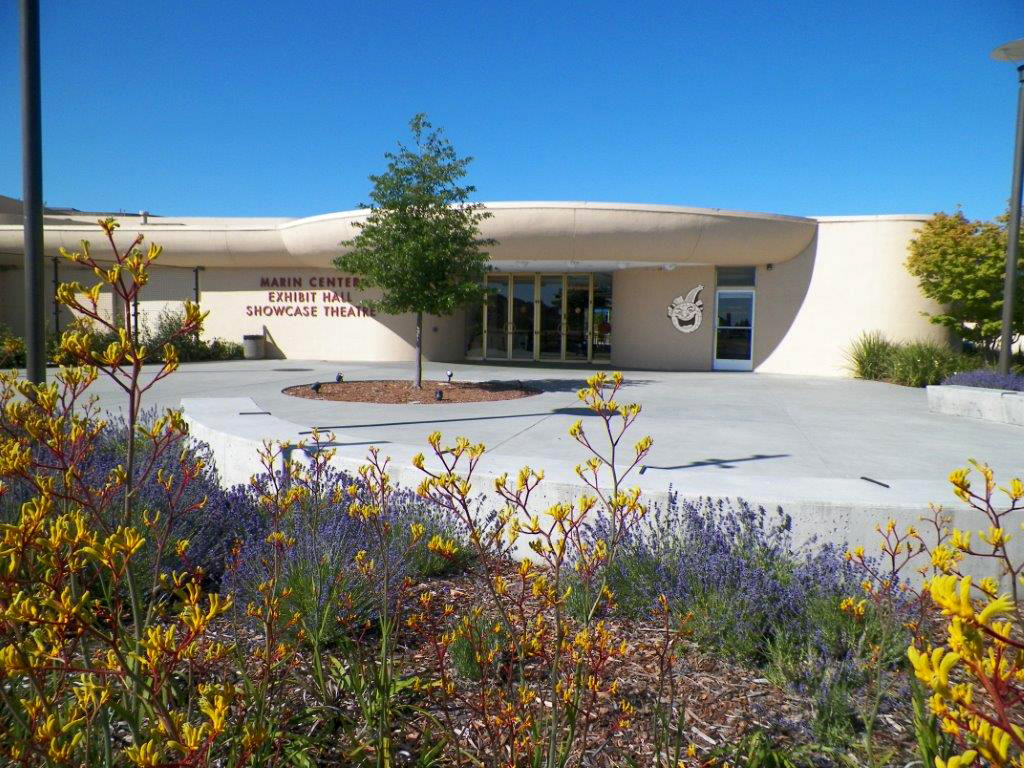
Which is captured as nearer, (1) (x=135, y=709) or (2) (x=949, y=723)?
(2) (x=949, y=723)

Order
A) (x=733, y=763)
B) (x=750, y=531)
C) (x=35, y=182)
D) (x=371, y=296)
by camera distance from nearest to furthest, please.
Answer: (x=733, y=763)
(x=750, y=531)
(x=35, y=182)
(x=371, y=296)

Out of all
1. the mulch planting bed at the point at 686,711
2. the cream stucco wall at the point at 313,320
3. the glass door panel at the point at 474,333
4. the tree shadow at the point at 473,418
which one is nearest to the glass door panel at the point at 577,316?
the glass door panel at the point at 474,333

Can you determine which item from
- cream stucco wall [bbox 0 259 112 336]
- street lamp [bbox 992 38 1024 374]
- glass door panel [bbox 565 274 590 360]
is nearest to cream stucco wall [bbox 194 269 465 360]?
glass door panel [bbox 565 274 590 360]

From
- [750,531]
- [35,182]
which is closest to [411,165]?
[35,182]

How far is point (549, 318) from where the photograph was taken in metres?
25.0

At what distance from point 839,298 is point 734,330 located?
3.20 m

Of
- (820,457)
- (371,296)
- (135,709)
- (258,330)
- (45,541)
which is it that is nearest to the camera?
(45,541)

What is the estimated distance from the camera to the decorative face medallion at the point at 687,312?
2228 centimetres

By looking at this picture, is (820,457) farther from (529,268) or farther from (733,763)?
(529,268)

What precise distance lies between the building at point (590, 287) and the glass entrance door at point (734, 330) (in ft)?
0.15

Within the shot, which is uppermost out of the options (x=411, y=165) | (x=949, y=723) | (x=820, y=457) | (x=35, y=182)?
(x=411, y=165)

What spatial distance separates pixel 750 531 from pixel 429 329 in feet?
64.6

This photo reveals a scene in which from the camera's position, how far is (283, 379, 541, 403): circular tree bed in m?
13.0

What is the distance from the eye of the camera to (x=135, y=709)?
1.95m
